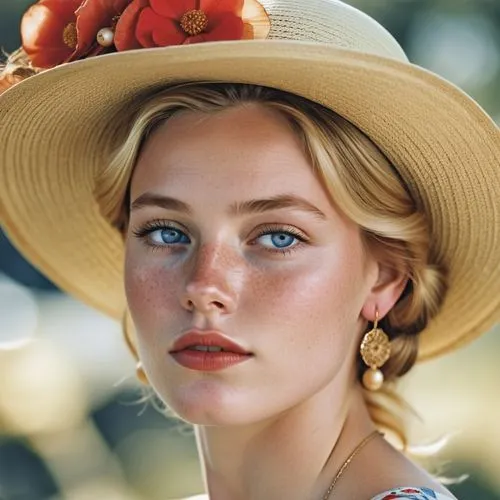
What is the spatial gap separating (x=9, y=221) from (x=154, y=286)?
0.73m

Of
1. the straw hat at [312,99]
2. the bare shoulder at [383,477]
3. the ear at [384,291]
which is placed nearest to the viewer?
the straw hat at [312,99]

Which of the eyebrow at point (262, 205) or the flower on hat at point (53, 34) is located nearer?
the eyebrow at point (262, 205)

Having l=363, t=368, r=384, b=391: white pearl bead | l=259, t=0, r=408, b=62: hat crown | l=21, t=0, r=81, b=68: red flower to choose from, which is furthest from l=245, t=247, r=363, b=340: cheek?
l=21, t=0, r=81, b=68: red flower

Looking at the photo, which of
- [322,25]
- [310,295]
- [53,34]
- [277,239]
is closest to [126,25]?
[53,34]

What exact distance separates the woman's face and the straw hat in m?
0.13

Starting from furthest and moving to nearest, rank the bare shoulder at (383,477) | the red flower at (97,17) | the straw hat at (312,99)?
the red flower at (97,17) → the bare shoulder at (383,477) → the straw hat at (312,99)

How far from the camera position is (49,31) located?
97.8 inches

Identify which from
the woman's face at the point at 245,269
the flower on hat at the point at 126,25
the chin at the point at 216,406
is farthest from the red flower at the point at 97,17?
the chin at the point at 216,406

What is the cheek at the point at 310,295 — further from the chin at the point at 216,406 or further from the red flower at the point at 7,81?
the red flower at the point at 7,81

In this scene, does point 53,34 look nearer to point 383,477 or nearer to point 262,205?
point 262,205

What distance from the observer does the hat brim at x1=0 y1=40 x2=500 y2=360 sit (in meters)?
2.17

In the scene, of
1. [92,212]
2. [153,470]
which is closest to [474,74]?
[153,470]

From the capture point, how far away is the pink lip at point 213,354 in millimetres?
2221

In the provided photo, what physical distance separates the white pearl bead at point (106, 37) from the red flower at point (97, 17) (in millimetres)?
17
